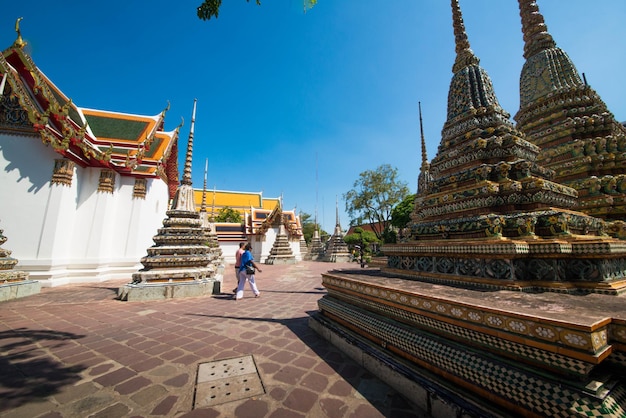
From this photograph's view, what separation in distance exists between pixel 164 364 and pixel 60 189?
386 inches

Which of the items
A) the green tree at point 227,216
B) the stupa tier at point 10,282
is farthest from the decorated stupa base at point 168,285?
the green tree at point 227,216

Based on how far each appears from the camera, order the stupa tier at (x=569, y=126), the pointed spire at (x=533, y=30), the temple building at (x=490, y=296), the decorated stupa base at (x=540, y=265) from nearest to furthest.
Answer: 1. the temple building at (x=490, y=296)
2. the decorated stupa base at (x=540, y=265)
3. the stupa tier at (x=569, y=126)
4. the pointed spire at (x=533, y=30)

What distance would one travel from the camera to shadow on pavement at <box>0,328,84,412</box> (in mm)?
2236

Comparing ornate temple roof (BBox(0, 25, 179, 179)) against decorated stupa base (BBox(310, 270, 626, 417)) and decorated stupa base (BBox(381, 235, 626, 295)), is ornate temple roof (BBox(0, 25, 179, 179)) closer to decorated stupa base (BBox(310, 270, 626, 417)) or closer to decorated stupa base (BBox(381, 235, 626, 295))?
decorated stupa base (BBox(310, 270, 626, 417))

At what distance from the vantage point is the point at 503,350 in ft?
5.74

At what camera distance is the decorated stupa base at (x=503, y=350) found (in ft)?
4.61

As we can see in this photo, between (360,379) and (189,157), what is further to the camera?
(189,157)

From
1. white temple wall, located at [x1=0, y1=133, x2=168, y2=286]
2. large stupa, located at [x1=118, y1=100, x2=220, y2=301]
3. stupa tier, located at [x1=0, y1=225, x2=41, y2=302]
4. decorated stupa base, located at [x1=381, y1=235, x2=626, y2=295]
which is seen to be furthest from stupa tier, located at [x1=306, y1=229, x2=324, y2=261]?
decorated stupa base, located at [x1=381, y1=235, x2=626, y2=295]

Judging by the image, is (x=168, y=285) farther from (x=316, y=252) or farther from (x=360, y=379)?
(x=316, y=252)

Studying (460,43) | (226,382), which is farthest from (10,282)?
(460,43)

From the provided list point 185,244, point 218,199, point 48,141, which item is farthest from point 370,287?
point 218,199

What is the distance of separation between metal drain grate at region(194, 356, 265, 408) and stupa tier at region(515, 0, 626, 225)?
5.94m

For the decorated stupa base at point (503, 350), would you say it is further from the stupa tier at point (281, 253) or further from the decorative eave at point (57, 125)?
the stupa tier at point (281, 253)

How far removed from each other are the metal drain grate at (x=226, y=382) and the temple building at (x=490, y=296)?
47.1 inches
